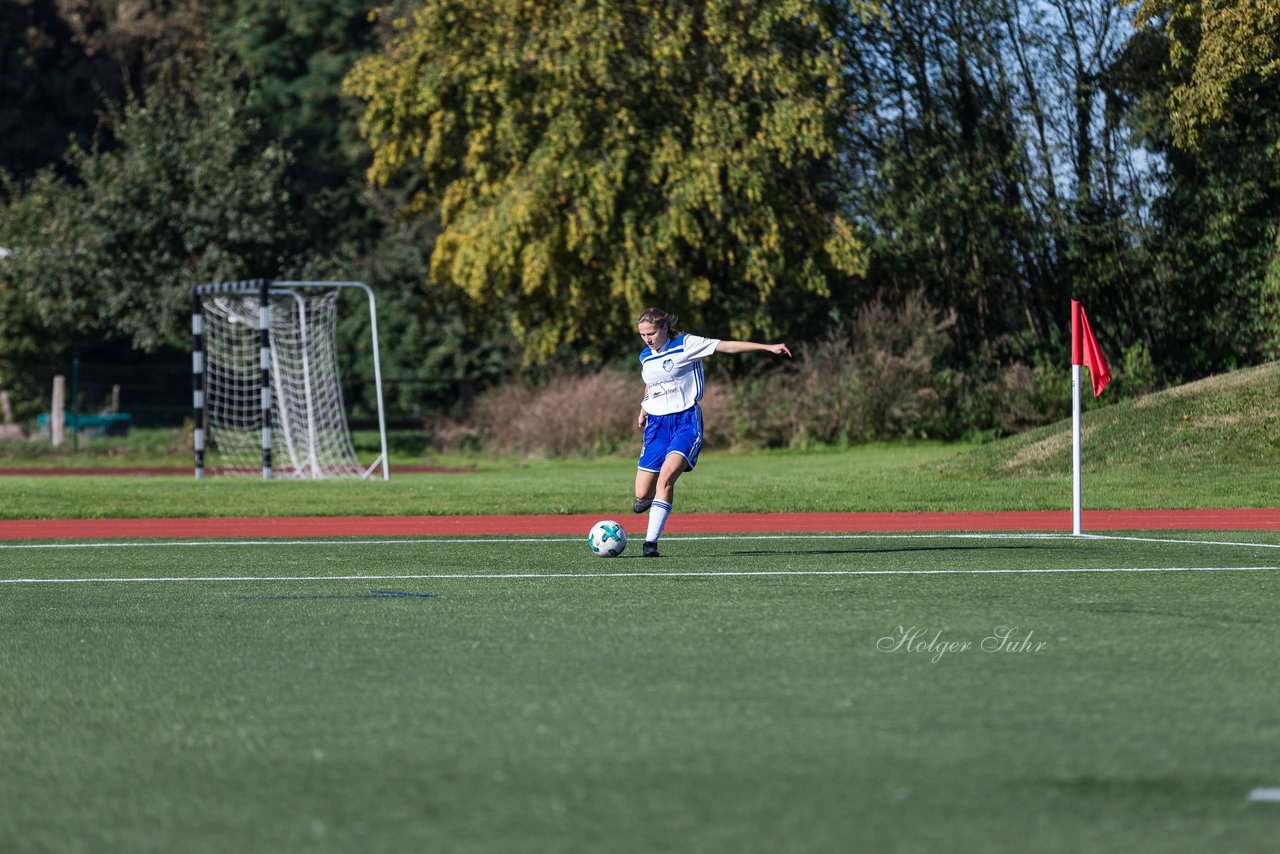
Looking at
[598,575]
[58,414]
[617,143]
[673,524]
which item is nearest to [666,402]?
[598,575]

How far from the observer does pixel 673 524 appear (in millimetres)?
16609

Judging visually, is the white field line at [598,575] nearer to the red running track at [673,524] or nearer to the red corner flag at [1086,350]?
the red corner flag at [1086,350]

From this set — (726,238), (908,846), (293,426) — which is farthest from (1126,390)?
(908,846)

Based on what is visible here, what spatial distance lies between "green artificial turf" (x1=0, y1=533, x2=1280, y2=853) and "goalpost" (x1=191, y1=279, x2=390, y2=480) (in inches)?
647

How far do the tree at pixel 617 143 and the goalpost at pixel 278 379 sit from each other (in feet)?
11.8

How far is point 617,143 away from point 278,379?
7746 mm

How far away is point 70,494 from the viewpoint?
20906mm

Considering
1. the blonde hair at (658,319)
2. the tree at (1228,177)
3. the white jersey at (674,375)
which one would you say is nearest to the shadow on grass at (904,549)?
the white jersey at (674,375)

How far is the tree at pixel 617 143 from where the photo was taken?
106ft

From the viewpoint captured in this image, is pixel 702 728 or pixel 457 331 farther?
pixel 457 331

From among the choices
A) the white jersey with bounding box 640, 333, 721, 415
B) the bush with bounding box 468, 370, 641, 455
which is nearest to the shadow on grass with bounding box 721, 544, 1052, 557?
the white jersey with bounding box 640, 333, 721, 415

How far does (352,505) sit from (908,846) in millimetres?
15564

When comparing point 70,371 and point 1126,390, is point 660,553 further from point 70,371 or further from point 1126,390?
point 70,371

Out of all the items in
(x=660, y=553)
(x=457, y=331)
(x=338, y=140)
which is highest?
(x=338, y=140)
